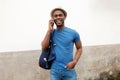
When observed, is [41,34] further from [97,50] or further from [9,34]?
[97,50]

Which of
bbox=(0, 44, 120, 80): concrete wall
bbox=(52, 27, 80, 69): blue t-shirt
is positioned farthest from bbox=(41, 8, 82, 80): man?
bbox=(0, 44, 120, 80): concrete wall

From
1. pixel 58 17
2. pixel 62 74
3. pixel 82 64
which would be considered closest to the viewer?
pixel 62 74

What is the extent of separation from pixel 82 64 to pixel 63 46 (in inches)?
80.2

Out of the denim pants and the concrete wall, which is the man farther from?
the concrete wall

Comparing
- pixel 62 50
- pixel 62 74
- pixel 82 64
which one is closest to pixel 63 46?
pixel 62 50

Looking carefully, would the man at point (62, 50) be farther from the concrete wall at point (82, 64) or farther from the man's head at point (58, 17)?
the concrete wall at point (82, 64)

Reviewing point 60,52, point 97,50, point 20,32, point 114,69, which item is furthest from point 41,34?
point 60,52

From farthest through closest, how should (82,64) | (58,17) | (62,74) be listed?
(82,64) < (58,17) < (62,74)

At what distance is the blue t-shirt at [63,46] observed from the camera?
13.8 feet

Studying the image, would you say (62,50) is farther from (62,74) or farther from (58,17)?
(58,17)

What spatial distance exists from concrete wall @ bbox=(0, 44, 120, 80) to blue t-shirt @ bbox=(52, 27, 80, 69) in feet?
6.15

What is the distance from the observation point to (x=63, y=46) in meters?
4.24

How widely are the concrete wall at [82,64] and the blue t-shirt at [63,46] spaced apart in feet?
6.15

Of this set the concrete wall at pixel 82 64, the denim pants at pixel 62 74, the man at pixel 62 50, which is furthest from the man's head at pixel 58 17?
the concrete wall at pixel 82 64
